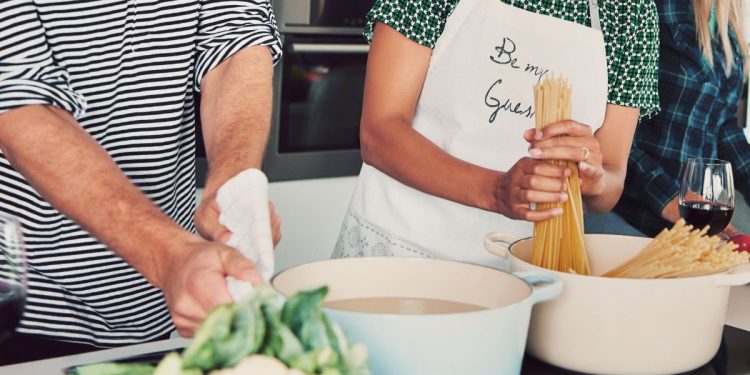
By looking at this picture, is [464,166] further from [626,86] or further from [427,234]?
[626,86]

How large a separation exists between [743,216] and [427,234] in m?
1.14

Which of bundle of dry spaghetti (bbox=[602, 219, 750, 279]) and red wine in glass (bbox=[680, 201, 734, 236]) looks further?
red wine in glass (bbox=[680, 201, 734, 236])

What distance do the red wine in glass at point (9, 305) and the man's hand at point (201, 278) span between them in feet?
0.41

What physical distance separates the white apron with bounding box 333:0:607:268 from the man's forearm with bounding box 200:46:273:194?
332 millimetres

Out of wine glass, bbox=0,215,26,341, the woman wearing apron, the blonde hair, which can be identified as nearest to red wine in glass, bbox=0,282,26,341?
wine glass, bbox=0,215,26,341

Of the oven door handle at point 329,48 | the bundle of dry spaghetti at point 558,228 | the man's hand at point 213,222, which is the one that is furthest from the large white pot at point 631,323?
the oven door handle at point 329,48

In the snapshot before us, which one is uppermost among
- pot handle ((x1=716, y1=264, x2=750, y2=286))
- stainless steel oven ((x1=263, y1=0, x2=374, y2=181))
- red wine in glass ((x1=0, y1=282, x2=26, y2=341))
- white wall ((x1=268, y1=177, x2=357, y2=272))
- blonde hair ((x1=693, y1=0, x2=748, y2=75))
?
blonde hair ((x1=693, y1=0, x2=748, y2=75))

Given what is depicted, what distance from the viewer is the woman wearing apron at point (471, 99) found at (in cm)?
147

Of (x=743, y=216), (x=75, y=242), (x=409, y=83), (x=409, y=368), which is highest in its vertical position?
(x=409, y=83)

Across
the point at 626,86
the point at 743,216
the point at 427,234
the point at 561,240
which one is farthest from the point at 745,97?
the point at 561,240

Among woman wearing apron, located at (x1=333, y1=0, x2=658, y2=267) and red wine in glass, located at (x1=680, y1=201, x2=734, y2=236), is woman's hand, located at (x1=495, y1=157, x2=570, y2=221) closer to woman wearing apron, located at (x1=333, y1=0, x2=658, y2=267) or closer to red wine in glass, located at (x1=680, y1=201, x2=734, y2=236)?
woman wearing apron, located at (x1=333, y1=0, x2=658, y2=267)

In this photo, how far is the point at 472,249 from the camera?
61.4 inches

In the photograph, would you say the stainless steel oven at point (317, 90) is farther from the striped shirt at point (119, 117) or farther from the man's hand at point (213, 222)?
the man's hand at point (213, 222)

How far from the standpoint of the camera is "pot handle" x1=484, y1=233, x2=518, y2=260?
1101 millimetres
